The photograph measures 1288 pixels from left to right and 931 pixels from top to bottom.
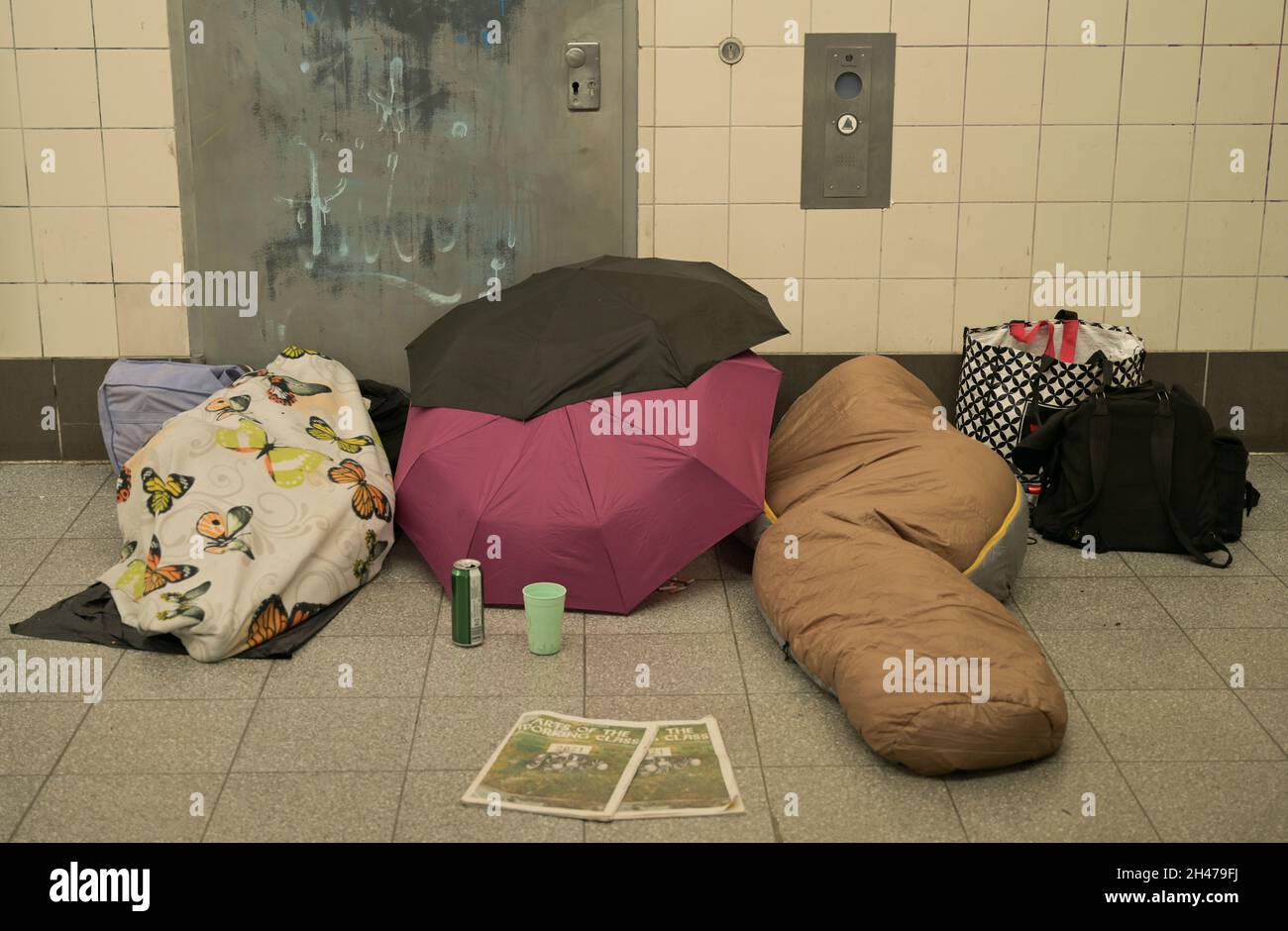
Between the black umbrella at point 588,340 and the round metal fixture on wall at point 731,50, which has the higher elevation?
the round metal fixture on wall at point 731,50

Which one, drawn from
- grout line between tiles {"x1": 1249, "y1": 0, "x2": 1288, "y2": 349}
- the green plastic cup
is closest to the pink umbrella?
the green plastic cup

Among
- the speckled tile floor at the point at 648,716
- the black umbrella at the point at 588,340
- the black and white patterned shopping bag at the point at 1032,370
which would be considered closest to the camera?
the speckled tile floor at the point at 648,716

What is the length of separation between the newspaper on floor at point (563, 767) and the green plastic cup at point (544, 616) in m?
0.31

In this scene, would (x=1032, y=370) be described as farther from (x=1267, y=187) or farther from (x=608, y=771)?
(x=608, y=771)

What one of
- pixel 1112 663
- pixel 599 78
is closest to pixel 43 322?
pixel 599 78

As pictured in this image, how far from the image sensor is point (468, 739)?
2.81 metres

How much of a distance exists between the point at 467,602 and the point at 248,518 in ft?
1.96

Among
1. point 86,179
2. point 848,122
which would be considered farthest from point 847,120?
point 86,179

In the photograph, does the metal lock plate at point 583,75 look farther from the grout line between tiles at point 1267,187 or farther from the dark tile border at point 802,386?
the grout line between tiles at point 1267,187

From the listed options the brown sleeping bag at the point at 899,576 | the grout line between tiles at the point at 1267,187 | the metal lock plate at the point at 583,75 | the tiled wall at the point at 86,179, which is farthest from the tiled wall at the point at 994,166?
the tiled wall at the point at 86,179

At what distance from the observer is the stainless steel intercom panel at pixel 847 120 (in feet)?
14.1

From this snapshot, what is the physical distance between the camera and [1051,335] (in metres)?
4.31

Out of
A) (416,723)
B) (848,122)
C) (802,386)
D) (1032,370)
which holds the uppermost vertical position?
(848,122)
